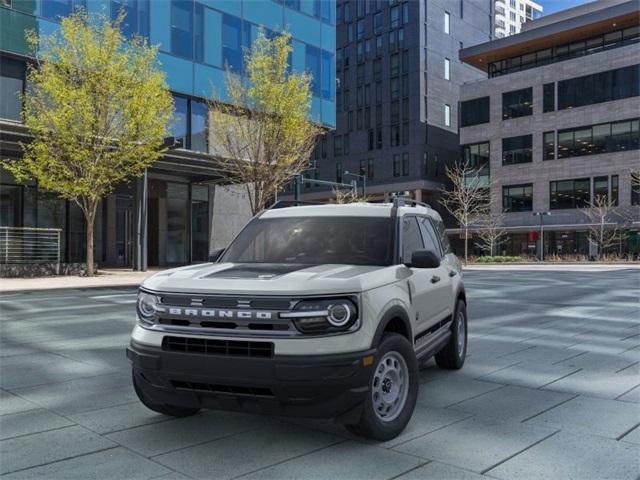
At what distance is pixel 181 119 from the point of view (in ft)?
94.7

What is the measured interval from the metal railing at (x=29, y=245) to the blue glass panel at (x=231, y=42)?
12119 millimetres

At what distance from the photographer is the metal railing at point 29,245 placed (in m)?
23.5

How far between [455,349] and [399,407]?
2487 mm

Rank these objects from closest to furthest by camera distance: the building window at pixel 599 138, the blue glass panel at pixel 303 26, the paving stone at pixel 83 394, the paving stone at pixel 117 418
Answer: the paving stone at pixel 117 418, the paving stone at pixel 83 394, the blue glass panel at pixel 303 26, the building window at pixel 599 138

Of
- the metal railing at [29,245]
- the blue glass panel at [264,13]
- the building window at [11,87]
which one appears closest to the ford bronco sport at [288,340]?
the metal railing at [29,245]

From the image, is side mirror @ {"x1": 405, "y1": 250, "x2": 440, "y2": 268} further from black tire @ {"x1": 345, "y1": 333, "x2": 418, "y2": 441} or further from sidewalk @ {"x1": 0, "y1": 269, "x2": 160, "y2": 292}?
sidewalk @ {"x1": 0, "y1": 269, "x2": 160, "y2": 292}

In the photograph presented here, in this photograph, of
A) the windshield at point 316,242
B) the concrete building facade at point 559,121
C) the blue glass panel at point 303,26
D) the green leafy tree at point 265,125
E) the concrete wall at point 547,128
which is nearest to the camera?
the windshield at point 316,242

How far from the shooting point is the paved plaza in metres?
3.93

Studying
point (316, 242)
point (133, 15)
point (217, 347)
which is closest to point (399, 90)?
point (133, 15)

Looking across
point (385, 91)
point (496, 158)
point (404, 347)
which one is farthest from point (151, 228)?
point (385, 91)

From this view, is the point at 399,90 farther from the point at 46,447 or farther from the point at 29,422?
the point at 46,447

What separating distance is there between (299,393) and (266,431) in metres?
0.98

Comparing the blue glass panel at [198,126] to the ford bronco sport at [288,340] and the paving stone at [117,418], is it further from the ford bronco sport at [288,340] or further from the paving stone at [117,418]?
the ford bronco sport at [288,340]

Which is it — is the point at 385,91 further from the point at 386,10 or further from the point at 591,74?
the point at 591,74
